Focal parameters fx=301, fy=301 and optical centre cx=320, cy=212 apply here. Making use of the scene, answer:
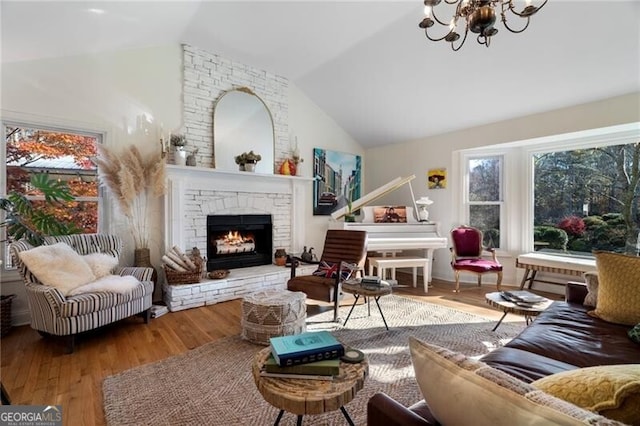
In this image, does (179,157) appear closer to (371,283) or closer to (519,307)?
(371,283)

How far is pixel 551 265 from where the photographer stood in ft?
13.2

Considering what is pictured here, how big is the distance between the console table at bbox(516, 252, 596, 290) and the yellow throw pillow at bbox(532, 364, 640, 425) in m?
3.90

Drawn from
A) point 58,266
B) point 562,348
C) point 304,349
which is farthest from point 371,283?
point 58,266

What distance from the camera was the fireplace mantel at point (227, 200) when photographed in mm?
3924

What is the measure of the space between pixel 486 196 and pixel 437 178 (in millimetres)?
827

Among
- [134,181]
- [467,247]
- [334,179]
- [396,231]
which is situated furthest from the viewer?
[334,179]

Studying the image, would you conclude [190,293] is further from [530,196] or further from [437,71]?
[530,196]

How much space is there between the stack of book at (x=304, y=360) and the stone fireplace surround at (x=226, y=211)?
8.82 feet

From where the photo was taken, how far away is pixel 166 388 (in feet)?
6.54

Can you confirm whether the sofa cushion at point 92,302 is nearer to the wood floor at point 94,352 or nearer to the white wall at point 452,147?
the wood floor at point 94,352

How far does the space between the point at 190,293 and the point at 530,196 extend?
5078 mm

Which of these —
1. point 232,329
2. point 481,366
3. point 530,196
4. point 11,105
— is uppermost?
point 11,105

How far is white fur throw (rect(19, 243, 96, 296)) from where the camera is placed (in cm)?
256

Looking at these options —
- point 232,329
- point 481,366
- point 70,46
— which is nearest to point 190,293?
point 232,329
